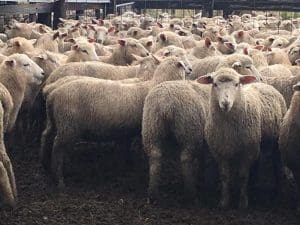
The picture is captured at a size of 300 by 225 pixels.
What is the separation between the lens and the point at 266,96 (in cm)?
666

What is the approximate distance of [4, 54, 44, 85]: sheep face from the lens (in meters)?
7.38

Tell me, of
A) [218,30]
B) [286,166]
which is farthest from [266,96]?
[218,30]

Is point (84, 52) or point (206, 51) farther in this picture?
point (206, 51)

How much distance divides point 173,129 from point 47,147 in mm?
1656

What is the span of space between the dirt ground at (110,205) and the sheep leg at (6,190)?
10cm

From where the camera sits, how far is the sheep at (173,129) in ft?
19.9

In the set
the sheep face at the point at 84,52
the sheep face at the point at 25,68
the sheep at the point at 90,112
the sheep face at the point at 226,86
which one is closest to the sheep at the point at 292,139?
the sheep face at the point at 226,86

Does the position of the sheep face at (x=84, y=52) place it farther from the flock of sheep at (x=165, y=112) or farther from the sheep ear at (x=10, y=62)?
the sheep ear at (x=10, y=62)

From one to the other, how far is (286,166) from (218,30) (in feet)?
22.8

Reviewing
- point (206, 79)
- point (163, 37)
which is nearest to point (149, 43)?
point (163, 37)

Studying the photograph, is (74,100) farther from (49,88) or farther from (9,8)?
(9,8)

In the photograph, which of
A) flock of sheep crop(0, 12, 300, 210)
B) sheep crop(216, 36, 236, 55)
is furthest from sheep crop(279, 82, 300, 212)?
sheep crop(216, 36, 236, 55)

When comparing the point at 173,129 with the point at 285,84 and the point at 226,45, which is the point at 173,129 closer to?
the point at 285,84

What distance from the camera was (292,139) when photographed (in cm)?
587
